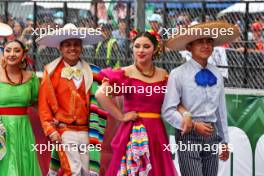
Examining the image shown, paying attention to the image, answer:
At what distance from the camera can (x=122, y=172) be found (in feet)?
27.4

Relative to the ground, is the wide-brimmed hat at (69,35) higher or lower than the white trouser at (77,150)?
higher

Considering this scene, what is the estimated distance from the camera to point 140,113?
840 centimetres

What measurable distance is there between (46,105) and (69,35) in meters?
0.74

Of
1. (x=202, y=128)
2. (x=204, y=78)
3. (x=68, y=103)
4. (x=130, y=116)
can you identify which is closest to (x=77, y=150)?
(x=68, y=103)

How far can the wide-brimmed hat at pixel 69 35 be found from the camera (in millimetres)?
8914

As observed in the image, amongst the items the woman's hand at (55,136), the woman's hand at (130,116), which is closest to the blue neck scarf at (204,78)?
the woman's hand at (130,116)

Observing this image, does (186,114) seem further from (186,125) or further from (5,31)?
(5,31)

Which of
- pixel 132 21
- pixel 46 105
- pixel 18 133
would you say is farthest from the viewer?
pixel 132 21

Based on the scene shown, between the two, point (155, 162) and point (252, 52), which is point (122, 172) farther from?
point (252, 52)

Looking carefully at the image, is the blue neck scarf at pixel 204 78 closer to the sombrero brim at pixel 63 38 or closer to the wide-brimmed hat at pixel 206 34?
the wide-brimmed hat at pixel 206 34

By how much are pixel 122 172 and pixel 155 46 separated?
49.0 inches

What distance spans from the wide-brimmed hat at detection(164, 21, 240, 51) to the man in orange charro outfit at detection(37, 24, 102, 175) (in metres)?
0.95

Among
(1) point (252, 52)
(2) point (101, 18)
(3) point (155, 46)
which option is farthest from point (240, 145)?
(2) point (101, 18)

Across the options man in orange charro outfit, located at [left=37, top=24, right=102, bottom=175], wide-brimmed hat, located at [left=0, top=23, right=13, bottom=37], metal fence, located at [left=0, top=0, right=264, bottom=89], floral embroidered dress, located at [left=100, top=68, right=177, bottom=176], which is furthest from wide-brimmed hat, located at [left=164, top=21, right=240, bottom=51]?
wide-brimmed hat, located at [left=0, top=23, right=13, bottom=37]
